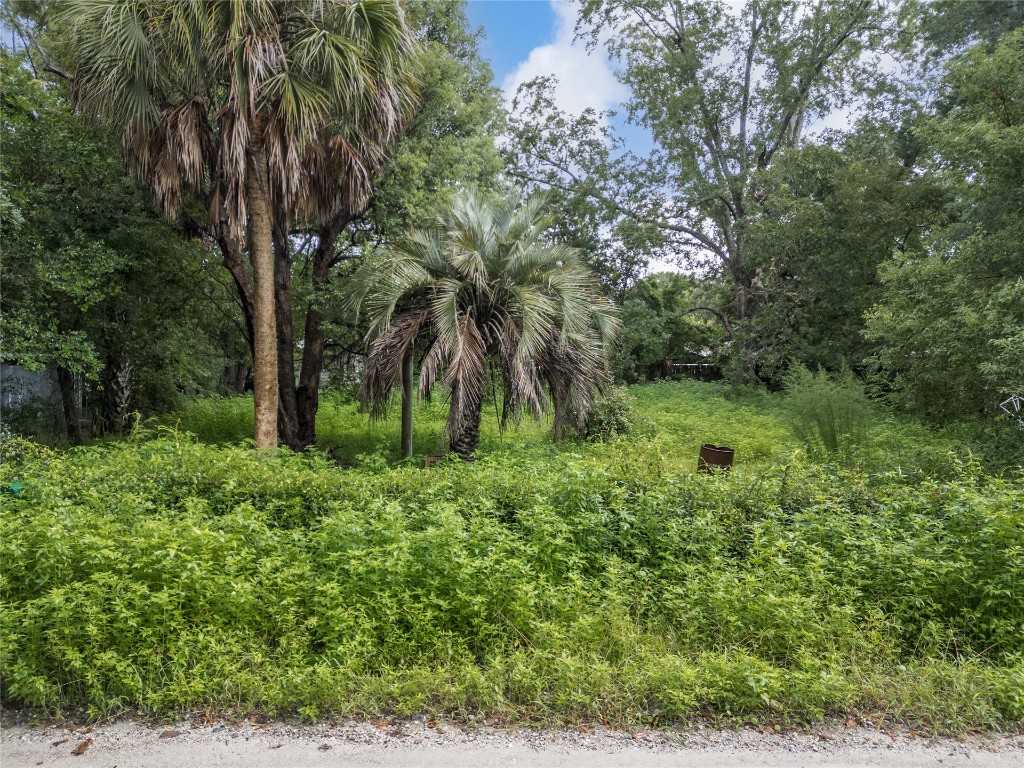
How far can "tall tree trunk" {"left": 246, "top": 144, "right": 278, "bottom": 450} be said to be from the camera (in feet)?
26.4

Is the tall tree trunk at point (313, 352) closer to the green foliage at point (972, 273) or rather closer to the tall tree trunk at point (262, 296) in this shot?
the tall tree trunk at point (262, 296)

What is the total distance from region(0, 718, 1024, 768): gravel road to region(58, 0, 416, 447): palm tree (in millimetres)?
5887

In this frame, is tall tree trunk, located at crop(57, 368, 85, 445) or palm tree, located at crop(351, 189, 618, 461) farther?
tall tree trunk, located at crop(57, 368, 85, 445)

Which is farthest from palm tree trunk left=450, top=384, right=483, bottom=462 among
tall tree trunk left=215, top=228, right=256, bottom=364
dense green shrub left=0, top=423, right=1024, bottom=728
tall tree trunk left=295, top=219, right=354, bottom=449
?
tall tree trunk left=295, top=219, right=354, bottom=449

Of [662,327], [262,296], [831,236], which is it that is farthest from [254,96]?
[662,327]

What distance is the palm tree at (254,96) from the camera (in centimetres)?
734

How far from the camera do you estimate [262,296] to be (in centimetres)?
826

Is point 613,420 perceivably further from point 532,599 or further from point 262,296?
point 532,599

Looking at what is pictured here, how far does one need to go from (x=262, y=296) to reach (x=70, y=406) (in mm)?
6377

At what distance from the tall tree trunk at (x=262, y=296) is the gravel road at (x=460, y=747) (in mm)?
5627

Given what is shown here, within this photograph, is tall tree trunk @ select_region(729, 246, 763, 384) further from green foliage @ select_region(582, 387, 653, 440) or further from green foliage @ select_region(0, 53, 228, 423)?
green foliage @ select_region(0, 53, 228, 423)

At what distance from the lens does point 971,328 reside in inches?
326

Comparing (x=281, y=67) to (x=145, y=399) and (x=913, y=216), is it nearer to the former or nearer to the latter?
(x=145, y=399)

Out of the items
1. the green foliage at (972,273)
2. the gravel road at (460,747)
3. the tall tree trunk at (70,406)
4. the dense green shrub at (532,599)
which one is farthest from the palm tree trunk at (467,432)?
the tall tree trunk at (70,406)
